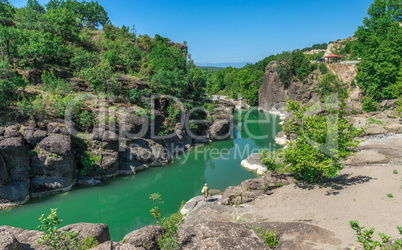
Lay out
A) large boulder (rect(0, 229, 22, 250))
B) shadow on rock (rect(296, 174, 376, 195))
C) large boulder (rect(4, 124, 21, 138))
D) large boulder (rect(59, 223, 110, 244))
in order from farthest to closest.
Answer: large boulder (rect(4, 124, 21, 138)) < shadow on rock (rect(296, 174, 376, 195)) < large boulder (rect(59, 223, 110, 244)) < large boulder (rect(0, 229, 22, 250))

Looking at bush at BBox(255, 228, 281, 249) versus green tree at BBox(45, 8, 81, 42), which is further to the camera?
green tree at BBox(45, 8, 81, 42)

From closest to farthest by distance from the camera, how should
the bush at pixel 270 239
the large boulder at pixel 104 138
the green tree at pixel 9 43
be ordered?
the bush at pixel 270 239
the large boulder at pixel 104 138
the green tree at pixel 9 43

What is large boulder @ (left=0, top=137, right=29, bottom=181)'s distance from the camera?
17.7 metres

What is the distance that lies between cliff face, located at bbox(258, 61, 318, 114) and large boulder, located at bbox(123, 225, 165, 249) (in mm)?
47878

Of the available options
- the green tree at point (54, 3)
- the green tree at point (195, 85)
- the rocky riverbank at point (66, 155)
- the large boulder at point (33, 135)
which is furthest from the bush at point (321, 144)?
the green tree at point (54, 3)

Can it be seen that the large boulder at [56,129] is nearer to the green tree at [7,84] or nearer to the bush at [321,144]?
the green tree at [7,84]

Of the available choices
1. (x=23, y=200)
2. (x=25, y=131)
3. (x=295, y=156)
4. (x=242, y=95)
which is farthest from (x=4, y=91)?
(x=242, y=95)

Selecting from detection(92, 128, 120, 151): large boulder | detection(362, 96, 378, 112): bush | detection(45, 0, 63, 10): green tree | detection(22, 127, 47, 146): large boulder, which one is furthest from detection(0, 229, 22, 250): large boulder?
detection(45, 0, 63, 10): green tree

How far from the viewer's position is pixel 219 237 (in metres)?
9.50

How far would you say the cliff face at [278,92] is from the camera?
171 feet

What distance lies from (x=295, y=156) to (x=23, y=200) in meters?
19.2

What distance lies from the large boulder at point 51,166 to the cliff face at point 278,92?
46010mm

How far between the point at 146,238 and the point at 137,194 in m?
11.5

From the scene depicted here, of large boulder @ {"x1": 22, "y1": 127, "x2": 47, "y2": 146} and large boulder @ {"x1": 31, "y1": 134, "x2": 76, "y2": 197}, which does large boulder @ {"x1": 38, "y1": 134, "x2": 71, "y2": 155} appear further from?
large boulder @ {"x1": 22, "y1": 127, "x2": 47, "y2": 146}
